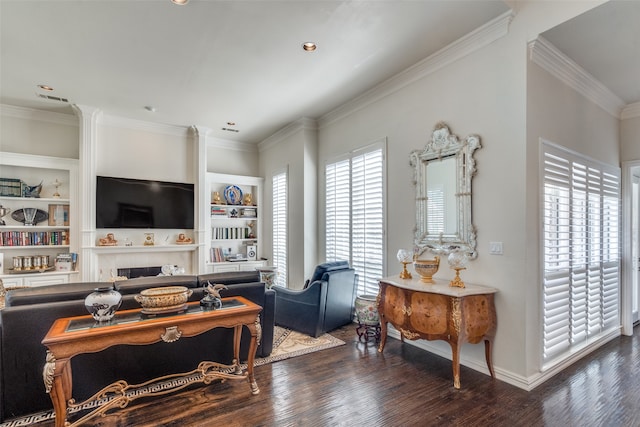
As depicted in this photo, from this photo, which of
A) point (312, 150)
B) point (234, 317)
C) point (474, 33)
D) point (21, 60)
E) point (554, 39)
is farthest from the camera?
point (312, 150)

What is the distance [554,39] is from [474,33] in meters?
0.66

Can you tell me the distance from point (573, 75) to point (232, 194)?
5.57m

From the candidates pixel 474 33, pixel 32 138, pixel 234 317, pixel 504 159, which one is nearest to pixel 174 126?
pixel 32 138

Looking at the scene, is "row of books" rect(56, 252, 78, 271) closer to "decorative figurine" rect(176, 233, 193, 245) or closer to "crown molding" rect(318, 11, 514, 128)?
"decorative figurine" rect(176, 233, 193, 245)

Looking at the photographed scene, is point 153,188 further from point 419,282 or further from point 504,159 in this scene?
point 504,159

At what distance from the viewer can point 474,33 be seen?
3.00 meters

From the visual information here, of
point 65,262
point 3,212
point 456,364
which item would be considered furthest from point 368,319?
point 3,212

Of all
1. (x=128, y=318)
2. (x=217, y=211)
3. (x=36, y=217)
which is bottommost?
(x=128, y=318)

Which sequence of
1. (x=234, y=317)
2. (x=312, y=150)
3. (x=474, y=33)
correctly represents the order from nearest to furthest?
(x=234, y=317) < (x=474, y=33) < (x=312, y=150)

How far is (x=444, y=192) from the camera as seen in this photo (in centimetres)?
333

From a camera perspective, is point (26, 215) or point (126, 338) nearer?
point (126, 338)

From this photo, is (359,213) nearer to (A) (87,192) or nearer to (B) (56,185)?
(A) (87,192)

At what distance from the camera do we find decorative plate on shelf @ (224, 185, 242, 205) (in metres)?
6.48

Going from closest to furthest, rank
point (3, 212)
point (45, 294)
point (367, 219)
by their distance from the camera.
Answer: point (45, 294)
point (367, 219)
point (3, 212)
